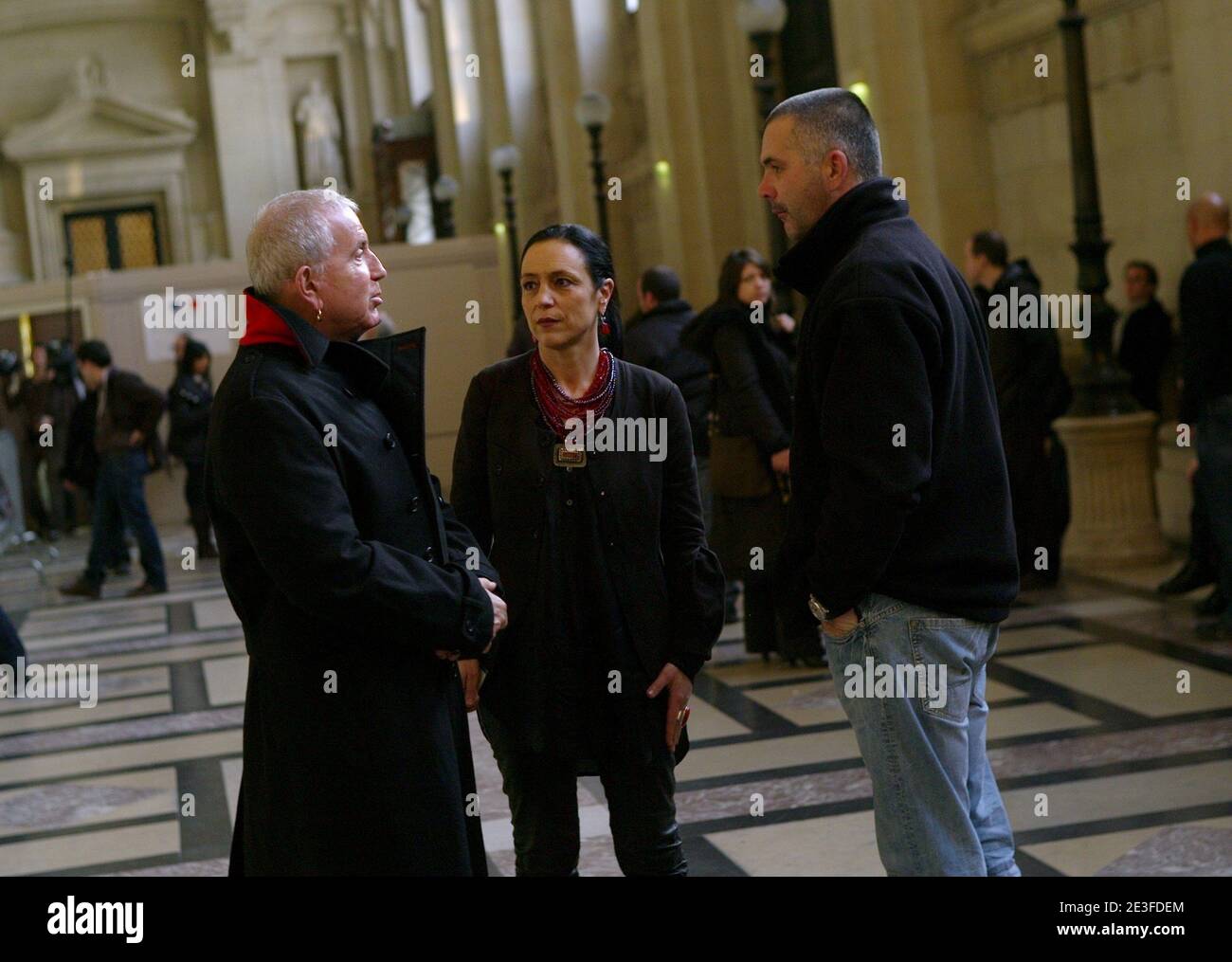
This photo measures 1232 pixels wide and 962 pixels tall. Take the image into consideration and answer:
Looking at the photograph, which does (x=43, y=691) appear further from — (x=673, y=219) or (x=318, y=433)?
(x=673, y=219)

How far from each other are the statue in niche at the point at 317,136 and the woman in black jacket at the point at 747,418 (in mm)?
37095

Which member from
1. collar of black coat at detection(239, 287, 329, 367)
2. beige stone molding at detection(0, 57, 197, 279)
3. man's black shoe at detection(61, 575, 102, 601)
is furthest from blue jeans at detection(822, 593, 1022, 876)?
beige stone molding at detection(0, 57, 197, 279)

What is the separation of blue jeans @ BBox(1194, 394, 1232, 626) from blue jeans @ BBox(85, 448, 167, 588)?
8557 mm

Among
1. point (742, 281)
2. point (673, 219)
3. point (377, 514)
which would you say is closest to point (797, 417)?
point (377, 514)

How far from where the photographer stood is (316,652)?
3.12m

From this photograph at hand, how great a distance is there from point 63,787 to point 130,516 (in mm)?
6461

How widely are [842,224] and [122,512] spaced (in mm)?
11022

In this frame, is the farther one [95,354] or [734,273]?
[95,354]

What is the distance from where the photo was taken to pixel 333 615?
118 inches

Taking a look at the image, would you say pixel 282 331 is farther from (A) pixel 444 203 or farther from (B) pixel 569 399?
(A) pixel 444 203

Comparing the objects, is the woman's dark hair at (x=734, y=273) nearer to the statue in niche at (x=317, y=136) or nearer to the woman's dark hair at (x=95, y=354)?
the woman's dark hair at (x=95, y=354)

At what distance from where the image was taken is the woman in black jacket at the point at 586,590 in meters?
3.79

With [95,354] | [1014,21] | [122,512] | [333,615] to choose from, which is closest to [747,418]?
[333,615]

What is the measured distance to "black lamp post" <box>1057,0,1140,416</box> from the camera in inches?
407
